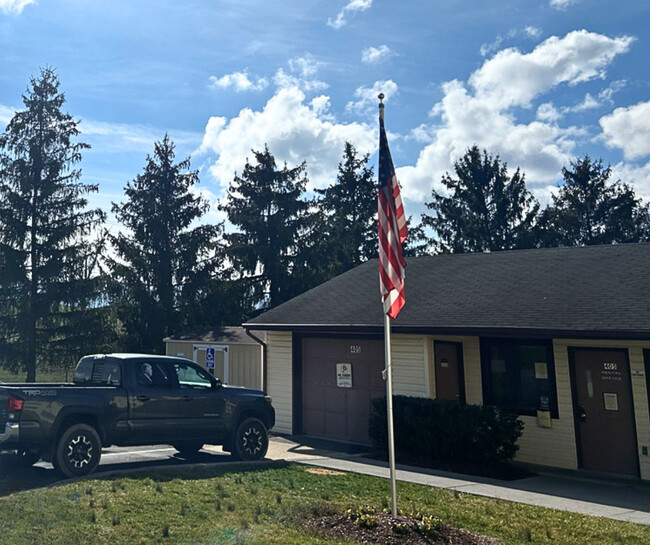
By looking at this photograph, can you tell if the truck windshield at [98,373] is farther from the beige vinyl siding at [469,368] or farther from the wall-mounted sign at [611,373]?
the wall-mounted sign at [611,373]

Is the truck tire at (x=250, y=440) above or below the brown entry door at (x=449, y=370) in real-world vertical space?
below

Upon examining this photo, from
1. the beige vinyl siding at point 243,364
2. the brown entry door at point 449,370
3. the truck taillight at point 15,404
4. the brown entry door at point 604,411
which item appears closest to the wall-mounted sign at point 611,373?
the brown entry door at point 604,411

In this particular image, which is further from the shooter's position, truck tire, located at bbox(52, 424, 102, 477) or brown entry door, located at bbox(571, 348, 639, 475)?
brown entry door, located at bbox(571, 348, 639, 475)

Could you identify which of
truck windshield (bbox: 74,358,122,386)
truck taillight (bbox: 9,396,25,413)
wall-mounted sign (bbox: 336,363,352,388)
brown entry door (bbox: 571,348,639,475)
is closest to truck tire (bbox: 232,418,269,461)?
truck windshield (bbox: 74,358,122,386)

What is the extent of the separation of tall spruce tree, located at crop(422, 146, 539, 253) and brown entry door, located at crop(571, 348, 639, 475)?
2877cm

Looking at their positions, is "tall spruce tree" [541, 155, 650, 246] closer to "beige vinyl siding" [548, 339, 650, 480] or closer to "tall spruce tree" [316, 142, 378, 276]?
"tall spruce tree" [316, 142, 378, 276]

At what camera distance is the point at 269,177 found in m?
35.5

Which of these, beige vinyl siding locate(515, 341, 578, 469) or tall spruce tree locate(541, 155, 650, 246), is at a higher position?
tall spruce tree locate(541, 155, 650, 246)

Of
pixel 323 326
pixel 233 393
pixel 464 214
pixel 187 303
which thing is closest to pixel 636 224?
pixel 464 214

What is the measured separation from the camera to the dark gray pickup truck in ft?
29.2

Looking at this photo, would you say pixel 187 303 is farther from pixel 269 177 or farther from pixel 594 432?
pixel 594 432

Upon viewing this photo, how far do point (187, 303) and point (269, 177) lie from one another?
977 cm

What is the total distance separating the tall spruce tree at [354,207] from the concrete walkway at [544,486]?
27849mm

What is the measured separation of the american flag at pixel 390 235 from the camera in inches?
296
